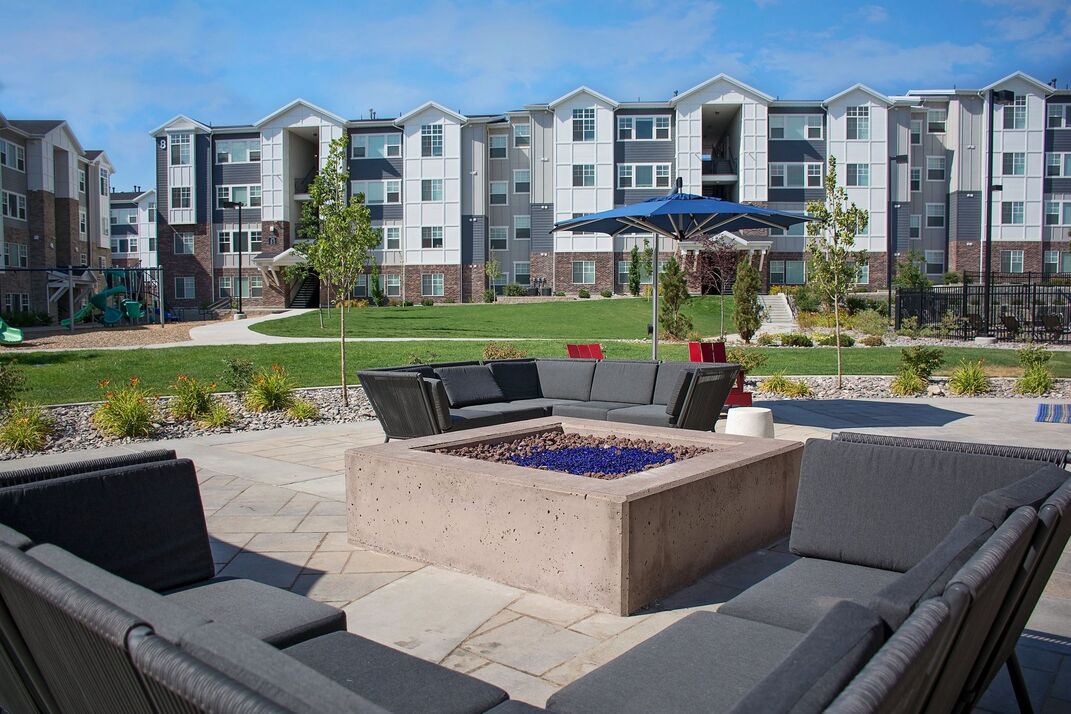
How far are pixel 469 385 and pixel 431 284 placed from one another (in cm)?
3932

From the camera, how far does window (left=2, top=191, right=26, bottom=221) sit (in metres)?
42.5

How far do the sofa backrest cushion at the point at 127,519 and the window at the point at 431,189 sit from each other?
149 feet

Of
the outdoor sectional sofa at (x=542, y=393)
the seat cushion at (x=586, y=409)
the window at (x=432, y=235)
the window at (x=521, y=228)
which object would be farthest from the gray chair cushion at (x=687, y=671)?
the window at (x=521, y=228)

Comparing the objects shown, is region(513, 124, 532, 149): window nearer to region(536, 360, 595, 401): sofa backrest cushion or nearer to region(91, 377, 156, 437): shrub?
region(536, 360, 595, 401): sofa backrest cushion

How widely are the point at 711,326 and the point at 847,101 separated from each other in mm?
21085

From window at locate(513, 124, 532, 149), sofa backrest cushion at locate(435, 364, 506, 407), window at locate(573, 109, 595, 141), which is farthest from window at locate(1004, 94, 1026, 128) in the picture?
sofa backrest cushion at locate(435, 364, 506, 407)

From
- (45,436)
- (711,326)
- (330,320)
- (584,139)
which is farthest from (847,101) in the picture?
(45,436)

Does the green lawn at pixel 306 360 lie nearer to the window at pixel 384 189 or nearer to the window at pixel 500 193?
the window at pixel 500 193

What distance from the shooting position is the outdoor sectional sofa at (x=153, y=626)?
4.97 ft

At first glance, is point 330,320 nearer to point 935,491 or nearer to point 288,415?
point 288,415

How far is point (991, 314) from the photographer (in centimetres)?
2953

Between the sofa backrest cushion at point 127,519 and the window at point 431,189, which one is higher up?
the window at point 431,189

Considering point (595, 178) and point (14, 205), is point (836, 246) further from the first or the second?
point (14, 205)

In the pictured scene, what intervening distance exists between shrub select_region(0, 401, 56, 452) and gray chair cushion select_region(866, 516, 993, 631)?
1005 centimetres
